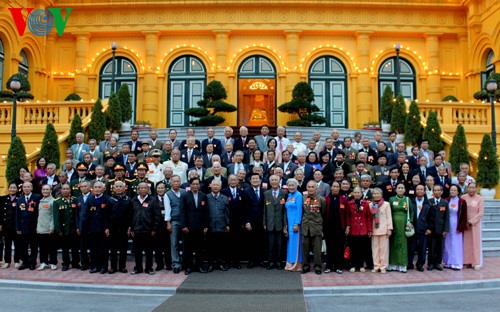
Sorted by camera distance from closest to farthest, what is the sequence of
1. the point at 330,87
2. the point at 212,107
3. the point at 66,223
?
the point at 66,223, the point at 212,107, the point at 330,87

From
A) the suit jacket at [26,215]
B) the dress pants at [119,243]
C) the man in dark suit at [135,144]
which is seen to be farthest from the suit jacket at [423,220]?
the suit jacket at [26,215]

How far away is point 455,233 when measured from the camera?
11570 millimetres

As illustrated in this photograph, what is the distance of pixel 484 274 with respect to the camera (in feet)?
34.8

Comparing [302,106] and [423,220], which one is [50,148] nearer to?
[423,220]

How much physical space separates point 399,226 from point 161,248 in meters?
5.11

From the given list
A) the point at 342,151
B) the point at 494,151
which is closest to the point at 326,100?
the point at 494,151

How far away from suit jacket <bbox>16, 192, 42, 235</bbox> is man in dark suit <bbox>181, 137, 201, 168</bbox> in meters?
3.99

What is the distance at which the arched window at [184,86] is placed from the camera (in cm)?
2788

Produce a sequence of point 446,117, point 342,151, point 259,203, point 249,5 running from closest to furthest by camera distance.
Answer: point 259,203, point 342,151, point 446,117, point 249,5

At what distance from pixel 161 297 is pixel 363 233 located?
4424 mm

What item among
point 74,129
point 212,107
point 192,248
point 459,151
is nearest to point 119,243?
point 192,248

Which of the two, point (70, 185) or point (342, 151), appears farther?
point (342, 151)

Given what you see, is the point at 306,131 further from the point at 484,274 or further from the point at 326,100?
the point at 484,274

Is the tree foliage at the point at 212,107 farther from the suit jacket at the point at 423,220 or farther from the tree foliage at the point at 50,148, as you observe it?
the suit jacket at the point at 423,220
